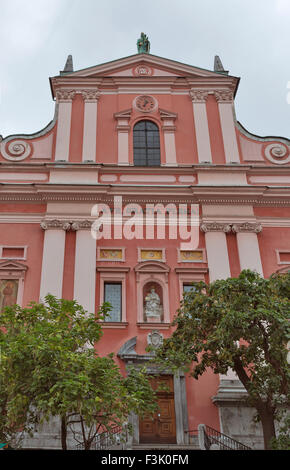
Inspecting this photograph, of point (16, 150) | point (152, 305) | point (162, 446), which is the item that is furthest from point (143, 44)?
point (162, 446)

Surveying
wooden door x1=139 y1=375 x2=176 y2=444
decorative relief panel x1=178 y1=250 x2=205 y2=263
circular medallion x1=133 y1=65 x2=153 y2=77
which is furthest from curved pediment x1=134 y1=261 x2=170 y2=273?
circular medallion x1=133 y1=65 x2=153 y2=77

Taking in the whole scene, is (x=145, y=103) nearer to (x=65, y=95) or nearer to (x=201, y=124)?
(x=201, y=124)

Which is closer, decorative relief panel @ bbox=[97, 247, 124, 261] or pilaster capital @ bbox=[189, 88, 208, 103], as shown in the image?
decorative relief panel @ bbox=[97, 247, 124, 261]

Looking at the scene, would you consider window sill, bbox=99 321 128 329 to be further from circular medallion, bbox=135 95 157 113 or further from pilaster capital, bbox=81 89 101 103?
pilaster capital, bbox=81 89 101 103

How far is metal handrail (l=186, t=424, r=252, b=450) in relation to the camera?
11922 millimetres

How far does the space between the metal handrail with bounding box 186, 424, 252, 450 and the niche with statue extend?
360 centimetres

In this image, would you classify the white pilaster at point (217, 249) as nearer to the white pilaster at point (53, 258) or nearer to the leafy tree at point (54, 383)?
the white pilaster at point (53, 258)

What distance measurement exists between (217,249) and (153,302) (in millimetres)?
2850

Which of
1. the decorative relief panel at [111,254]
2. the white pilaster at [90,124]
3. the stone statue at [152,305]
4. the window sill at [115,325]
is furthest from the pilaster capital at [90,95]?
the window sill at [115,325]

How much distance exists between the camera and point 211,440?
41.7 ft

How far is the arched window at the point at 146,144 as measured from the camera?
19.1 m

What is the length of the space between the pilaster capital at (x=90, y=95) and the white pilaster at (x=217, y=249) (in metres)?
7.04

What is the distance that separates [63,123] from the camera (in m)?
19.3

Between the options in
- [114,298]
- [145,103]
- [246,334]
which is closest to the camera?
[246,334]
